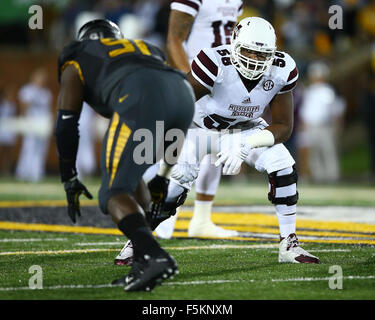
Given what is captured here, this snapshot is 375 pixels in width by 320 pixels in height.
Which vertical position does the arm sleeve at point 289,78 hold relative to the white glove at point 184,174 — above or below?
above

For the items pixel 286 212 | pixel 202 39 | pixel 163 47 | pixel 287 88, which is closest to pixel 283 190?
pixel 286 212

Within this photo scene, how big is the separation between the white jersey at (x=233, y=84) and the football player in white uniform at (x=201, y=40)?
1.08 m

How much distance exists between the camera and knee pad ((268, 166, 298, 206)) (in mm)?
5254

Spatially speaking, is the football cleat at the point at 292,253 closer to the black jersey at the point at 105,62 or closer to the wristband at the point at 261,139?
the wristband at the point at 261,139

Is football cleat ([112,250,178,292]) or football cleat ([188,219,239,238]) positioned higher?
football cleat ([112,250,178,292])

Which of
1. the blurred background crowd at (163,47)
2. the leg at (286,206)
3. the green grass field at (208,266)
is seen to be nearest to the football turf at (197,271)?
the green grass field at (208,266)

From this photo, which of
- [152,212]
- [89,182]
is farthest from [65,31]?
[152,212]

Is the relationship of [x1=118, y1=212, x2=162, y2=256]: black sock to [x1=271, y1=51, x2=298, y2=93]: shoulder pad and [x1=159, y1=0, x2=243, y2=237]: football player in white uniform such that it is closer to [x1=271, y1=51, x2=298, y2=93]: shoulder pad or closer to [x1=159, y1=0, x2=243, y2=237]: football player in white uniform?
[x1=271, y1=51, x2=298, y2=93]: shoulder pad

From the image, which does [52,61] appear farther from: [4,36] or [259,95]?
[259,95]

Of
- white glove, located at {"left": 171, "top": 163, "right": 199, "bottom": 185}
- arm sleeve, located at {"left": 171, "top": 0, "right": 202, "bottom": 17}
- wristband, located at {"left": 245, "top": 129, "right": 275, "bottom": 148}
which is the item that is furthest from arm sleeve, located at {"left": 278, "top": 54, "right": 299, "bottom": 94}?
arm sleeve, located at {"left": 171, "top": 0, "right": 202, "bottom": 17}

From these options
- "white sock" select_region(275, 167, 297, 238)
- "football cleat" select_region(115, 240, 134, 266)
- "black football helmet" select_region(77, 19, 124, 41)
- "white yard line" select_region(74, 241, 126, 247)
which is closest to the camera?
"black football helmet" select_region(77, 19, 124, 41)

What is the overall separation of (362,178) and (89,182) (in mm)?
4827

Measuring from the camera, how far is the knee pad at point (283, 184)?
525 cm

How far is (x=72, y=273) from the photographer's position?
4.79 m
